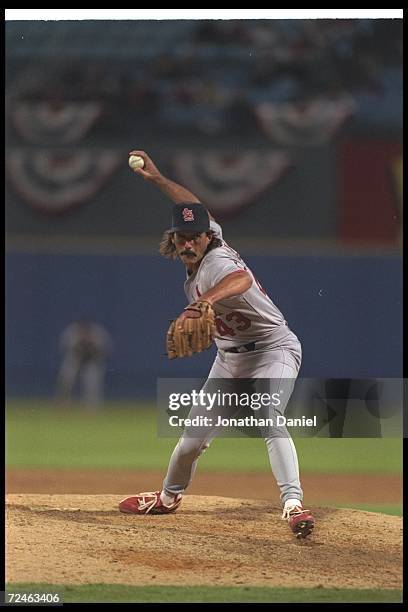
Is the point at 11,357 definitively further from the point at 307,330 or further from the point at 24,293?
the point at 307,330

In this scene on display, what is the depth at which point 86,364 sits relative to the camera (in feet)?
32.4

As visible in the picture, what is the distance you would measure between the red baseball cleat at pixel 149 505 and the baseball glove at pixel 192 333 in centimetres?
104

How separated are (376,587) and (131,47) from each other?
3606 millimetres

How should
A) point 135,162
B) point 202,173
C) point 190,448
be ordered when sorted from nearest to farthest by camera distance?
point 190,448, point 135,162, point 202,173

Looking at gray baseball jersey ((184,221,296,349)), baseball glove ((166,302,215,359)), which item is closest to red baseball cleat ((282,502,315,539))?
gray baseball jersey ((184,221,296,349))

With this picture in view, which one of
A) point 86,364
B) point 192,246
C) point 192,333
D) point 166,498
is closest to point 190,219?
point 192,246

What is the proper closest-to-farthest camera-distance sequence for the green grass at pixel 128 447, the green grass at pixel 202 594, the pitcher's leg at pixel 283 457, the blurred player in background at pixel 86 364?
the green grass at pixel 202 594 → the pitcher's leg at pixel 283 457 → the green grass at pixel 128 447 → the blurred player in background at pixel 86 364

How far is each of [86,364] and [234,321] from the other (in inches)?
227

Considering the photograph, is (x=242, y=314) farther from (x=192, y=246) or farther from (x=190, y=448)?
(x=190, y=448)

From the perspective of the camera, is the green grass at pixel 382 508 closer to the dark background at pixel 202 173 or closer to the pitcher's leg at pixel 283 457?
the dark background at pixel 202 173

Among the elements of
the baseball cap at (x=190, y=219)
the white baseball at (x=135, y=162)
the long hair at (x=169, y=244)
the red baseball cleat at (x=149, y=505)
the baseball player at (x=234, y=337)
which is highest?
the white baseball at (x=135, y=162)

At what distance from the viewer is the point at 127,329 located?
5.86m

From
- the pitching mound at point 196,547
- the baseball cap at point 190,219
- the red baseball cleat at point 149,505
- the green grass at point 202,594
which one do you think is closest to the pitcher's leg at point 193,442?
the red baseball cleat at point 149,505

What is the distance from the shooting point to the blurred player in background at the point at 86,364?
8.92 m
